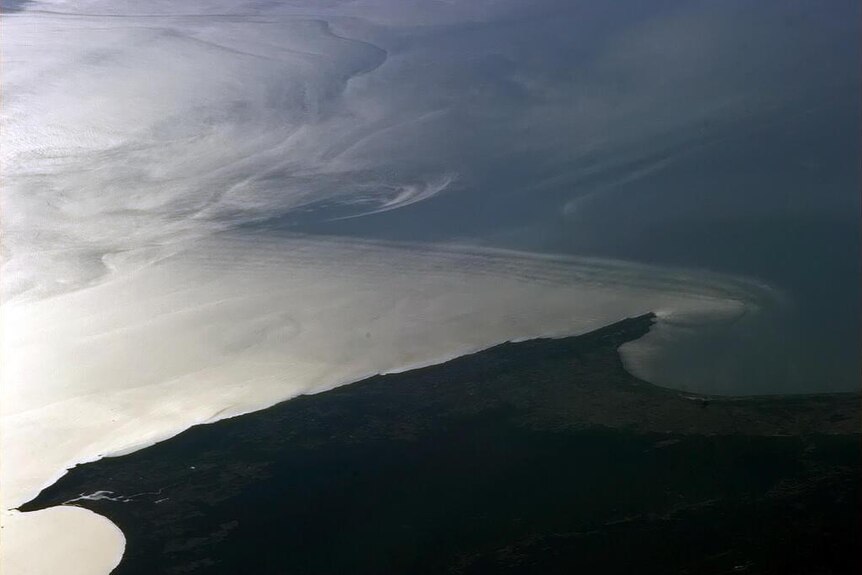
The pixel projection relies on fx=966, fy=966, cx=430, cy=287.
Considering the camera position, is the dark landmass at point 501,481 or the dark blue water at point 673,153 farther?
the dark blue water at point 673,153

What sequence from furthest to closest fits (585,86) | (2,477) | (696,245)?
(585,86) → (696,245) → (2,477)

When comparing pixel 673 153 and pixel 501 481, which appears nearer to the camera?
pixel 501 481

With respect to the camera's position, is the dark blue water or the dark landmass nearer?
→ the dark landmass

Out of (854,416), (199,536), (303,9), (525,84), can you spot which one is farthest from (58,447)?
(303,9)

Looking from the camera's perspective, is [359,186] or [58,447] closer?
[58,447]

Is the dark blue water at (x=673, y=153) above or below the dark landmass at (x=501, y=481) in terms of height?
above

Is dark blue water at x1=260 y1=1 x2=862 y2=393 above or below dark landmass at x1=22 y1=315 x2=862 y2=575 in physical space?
above

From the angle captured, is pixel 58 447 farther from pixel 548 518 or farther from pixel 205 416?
pixel 548 518

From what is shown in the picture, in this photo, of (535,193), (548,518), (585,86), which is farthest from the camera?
(585,86)
